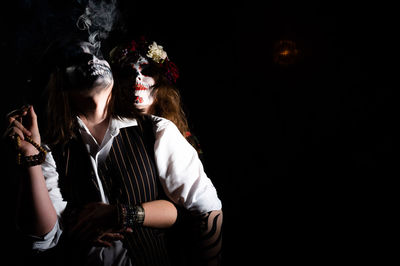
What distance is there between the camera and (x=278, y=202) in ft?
9.01

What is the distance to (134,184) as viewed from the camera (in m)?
1.10

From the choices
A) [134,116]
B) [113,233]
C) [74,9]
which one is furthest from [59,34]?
[113,233]

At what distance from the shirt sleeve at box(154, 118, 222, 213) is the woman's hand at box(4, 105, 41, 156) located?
0.47 meters

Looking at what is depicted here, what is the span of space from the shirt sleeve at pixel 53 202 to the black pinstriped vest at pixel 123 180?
0.03 meters

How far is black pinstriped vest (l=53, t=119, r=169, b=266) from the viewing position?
1083 millimetres

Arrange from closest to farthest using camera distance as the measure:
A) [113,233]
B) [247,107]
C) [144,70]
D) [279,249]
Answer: [113,233], [144,70], [279,249], [247,107]

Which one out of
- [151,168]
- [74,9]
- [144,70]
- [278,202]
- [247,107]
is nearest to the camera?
[151,168]

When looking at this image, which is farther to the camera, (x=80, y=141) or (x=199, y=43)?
(x=199, y=43)

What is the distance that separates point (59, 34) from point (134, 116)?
516 mm

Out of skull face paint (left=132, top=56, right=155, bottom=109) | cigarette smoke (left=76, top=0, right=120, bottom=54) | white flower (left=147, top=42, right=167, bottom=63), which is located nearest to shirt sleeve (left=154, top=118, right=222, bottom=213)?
cigarette smoke (left=76, top=0, right=120, bottom=54)

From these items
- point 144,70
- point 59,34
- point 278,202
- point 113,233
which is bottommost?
point 278,202

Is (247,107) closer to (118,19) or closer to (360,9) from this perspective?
(360,9)

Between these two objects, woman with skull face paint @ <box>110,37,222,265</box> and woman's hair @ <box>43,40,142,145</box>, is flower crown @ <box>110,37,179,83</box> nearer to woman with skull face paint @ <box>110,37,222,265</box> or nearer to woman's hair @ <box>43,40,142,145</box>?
woman with skull face paint @ <box>110,37,222,265</box>

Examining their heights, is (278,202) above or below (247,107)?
below
